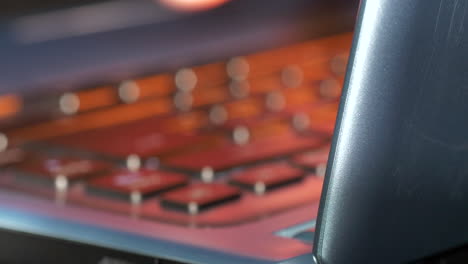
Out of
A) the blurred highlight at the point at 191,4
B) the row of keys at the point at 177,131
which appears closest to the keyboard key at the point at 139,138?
the row of keys at the point at 177,131

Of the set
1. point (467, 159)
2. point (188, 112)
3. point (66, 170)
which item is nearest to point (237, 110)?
point (188, 112)

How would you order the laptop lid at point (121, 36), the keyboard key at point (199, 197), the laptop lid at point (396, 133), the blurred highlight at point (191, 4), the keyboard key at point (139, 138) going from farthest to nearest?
the blurred highlight at point (191, 4) → the laptop lid at point (121, 36) → the keyboard key at point (139, 138) → the keyboard key at point (199, 197) → the laptop lid at point (396, 133)

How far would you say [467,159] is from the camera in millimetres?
475

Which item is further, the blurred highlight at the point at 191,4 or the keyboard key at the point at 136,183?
the blurred highlight at the point at 191,4

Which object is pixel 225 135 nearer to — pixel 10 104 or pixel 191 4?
pixel 10 104

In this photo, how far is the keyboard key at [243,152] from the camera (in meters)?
0.61

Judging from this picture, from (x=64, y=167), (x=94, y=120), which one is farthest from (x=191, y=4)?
(x=64, y=167)

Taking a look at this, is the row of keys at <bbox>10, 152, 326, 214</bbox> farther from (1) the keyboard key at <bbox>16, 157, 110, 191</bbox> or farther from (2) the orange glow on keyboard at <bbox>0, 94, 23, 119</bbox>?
(2) the orange glow on keyboard at <bbox>0, 94, 23, 119</bbox>

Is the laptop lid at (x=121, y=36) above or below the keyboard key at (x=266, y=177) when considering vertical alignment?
above

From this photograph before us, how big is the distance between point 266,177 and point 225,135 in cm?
12

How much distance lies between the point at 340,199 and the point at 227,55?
0.45 metres

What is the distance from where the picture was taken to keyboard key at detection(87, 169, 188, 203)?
1.82 ft

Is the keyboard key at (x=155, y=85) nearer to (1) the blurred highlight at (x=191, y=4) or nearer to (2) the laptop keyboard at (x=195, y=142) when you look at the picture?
(2) the laptop keyboard at (x=195, y=142)

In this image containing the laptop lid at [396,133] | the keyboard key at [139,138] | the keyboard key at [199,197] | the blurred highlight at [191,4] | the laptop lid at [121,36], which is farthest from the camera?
the blurred highlight at [191,4]
